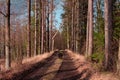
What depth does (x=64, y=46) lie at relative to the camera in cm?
10875

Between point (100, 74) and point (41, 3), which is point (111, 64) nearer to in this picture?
point (100, 74)

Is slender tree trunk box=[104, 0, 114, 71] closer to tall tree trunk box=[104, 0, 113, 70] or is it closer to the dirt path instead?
tall tree trunk box=[104, 0, 113, 70]

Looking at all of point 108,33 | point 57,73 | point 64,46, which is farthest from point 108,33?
point 64,46

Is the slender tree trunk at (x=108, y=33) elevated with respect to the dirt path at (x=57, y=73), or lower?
elevated

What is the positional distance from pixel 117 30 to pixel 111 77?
9.25 metres

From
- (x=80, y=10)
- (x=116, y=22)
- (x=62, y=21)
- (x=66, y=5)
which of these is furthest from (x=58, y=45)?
(x=116, y=22)

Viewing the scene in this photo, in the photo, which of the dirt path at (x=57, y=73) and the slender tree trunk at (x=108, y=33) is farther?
the slender tree trunk at (x=108, y=33)

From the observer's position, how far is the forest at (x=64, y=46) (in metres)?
15.6

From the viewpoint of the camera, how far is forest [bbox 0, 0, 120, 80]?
15.6 metres

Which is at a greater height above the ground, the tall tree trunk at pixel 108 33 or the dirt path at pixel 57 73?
the tall tree trunk at pixel 108 33

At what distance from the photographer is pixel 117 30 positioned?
840 inches

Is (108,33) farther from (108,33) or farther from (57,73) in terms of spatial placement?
(57,73)

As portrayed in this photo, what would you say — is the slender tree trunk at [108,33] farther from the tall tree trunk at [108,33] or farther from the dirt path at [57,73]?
the dirt path at [57,73]

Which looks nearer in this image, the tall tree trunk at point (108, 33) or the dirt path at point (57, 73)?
the dirt path at point (57, 73)
